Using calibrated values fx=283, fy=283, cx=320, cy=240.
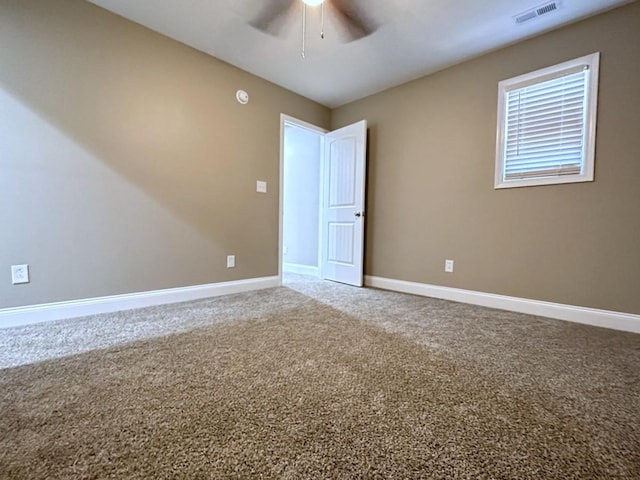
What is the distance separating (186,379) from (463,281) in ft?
8.72

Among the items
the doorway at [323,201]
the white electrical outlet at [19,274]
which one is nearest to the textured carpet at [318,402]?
the white electrical outlet at [19,274]

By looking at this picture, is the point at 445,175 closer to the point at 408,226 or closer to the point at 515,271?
the point at 408,226

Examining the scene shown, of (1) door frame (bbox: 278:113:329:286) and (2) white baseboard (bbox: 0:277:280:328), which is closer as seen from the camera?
(2) white baseboard (bbox: 0:277:280:328)

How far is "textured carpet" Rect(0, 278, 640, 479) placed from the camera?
0.86 metres

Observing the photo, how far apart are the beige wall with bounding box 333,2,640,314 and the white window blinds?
13 centimetres

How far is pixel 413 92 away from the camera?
129 inches

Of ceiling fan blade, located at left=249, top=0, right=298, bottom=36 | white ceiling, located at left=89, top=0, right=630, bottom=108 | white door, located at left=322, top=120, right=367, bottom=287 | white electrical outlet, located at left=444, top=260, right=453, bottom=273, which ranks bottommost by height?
white electrical outlet, located at left=444, top=260, right=453, bottom=273

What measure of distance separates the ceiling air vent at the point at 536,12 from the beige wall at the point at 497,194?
0.33 m

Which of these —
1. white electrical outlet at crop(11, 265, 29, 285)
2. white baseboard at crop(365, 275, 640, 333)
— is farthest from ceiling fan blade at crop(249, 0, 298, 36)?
white baseboard at crop(365, 275, 640, 333)

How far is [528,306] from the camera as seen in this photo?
2.52 m

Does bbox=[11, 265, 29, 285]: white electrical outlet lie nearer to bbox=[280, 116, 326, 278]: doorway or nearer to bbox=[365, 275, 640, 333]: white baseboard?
bbox=[280, 116, 326, 278]: doorway

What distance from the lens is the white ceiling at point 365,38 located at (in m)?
2.15

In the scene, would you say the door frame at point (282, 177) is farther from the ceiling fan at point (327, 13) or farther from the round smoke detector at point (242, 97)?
the ceiling fan at point (327, 13)

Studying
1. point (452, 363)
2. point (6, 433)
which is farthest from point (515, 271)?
point (6, 433)
